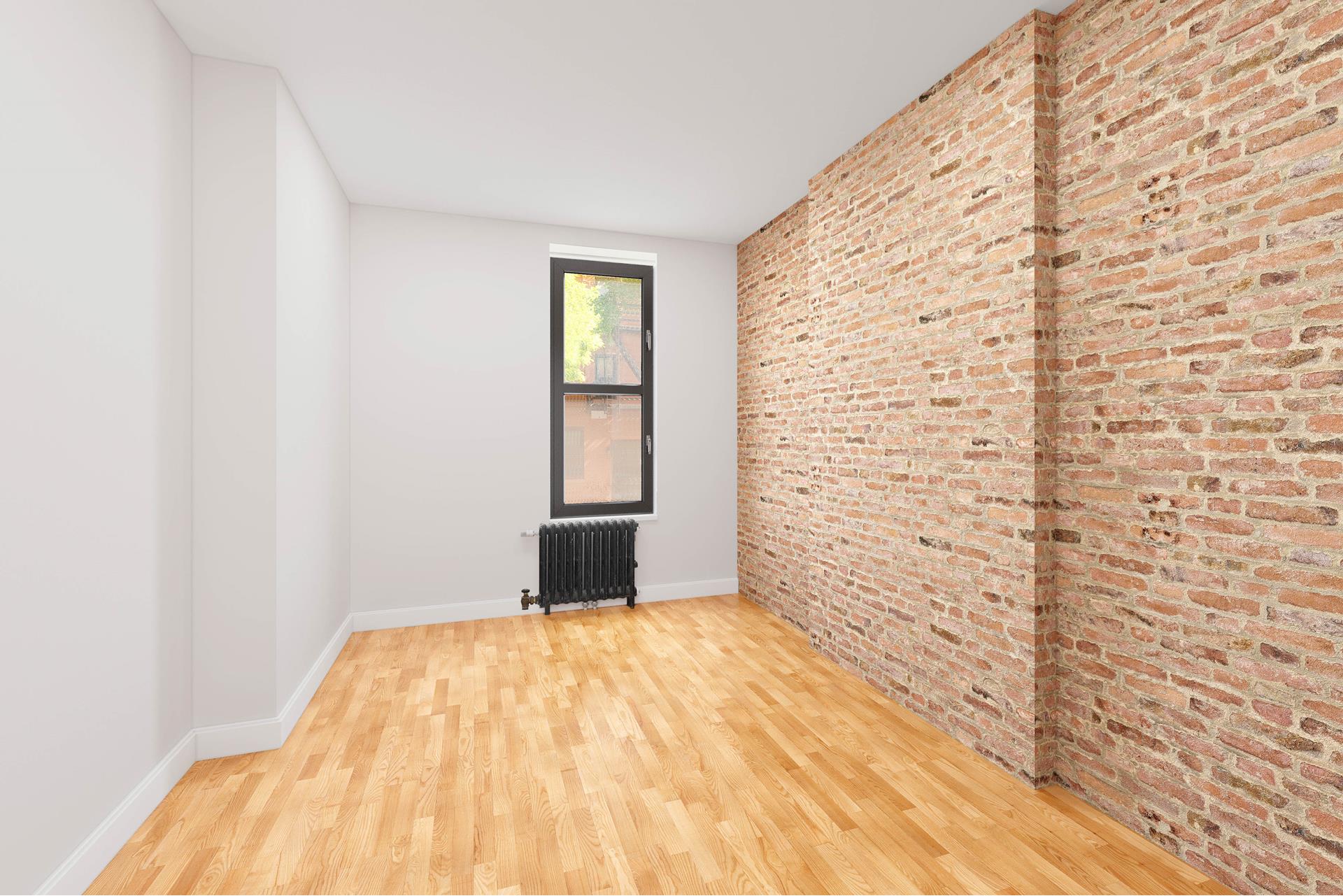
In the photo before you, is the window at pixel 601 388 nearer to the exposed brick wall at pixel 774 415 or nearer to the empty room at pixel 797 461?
the exposed brick wall at pixel 774 415

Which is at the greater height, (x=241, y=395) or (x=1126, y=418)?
(x=241, y=395)

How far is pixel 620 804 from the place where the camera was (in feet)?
6.93

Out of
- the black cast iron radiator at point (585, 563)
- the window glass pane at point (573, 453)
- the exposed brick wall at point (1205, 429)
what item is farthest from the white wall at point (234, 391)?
the exposed brick wall at point (1205, 429)

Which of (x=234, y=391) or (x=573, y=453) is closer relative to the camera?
(x=234, y=391)

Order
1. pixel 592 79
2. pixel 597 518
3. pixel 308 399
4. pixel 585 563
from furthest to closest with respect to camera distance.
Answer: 1. pixel 597 518
2. pixel 585 563
3. pixel 308 399
4. pixel 592 79

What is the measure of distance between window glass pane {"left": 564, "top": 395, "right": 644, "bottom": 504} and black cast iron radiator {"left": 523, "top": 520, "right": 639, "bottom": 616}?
1.07ft

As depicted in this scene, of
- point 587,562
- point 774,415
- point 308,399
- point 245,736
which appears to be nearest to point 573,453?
point 587,562

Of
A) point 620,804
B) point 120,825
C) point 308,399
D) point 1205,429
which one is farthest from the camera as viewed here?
point 308,399

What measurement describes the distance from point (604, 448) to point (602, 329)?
1.01m

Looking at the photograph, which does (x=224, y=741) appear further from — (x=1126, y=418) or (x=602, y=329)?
(x=1126, y=418)

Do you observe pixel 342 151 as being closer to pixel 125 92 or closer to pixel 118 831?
pixel 125 92

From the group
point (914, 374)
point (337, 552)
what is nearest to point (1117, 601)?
point (914, 374)

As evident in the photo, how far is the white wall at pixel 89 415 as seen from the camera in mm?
1500

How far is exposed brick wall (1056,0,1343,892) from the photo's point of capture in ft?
5.07
